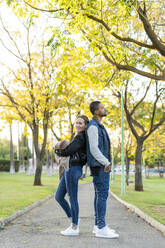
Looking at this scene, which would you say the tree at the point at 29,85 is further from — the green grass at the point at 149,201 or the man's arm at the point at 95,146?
the man's arm at the point at 95,146

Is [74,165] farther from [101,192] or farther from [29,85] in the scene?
[29,85]

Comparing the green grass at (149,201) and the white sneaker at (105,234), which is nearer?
the white sneaker at (105,234)

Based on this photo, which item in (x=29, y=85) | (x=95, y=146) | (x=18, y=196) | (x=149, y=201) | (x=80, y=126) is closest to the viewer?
(x=95, y=146)

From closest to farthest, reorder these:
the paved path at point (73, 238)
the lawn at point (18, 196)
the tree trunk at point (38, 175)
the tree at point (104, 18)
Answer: the paved path at point (73, 238)
the tree at point (104, 18)
the lawn at point (18, 196)
the tree trunk at point (38, 175)

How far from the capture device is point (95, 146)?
17.0 feet

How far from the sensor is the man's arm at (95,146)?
5145mm

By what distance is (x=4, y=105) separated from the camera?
73.3 feet

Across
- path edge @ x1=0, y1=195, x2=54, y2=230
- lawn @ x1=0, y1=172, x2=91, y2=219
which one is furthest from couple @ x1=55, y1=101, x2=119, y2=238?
lawn @ x1=0, y1=172, x2=91, y2=219

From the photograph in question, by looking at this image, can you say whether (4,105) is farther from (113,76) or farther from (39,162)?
(113,76)

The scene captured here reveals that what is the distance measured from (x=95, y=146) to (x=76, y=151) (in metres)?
0.36

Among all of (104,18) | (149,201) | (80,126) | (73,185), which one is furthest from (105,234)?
(149,201)

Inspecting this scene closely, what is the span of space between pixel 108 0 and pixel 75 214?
5.71 metres

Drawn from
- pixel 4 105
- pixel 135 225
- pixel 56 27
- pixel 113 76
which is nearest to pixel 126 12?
pixel 56 27

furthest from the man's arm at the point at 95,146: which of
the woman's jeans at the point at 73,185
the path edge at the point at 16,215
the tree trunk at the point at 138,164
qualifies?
the tree trunk at the point at 138,164
